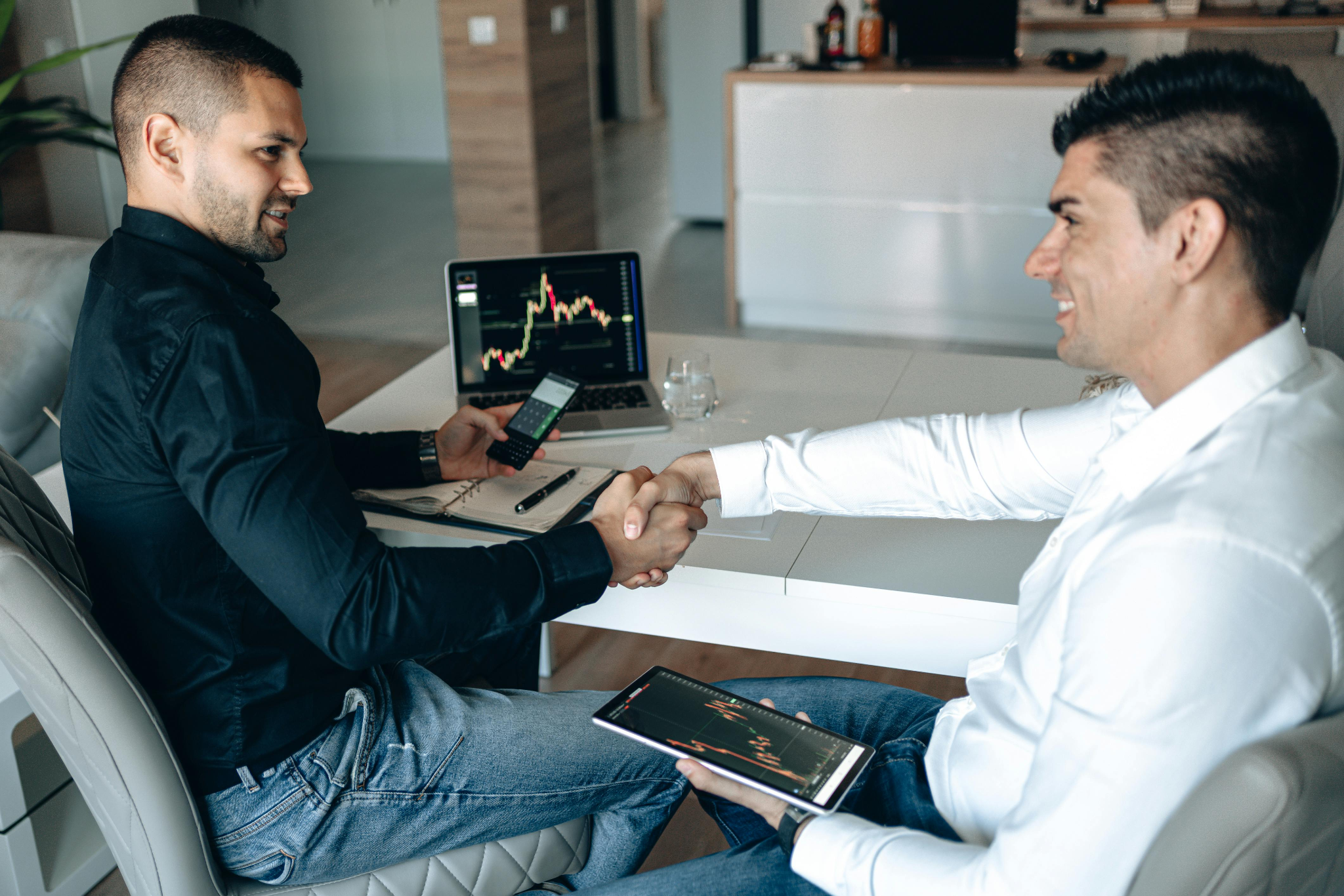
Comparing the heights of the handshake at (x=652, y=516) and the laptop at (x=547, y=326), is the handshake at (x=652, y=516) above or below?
below

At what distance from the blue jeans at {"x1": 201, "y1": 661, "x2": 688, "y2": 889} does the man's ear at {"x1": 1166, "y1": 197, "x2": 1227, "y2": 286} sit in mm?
806

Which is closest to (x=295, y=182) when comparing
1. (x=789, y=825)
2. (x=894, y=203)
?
(x=789, y=825)

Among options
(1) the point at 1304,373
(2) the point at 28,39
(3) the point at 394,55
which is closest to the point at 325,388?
(2) the point at 28,39

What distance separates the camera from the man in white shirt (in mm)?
782

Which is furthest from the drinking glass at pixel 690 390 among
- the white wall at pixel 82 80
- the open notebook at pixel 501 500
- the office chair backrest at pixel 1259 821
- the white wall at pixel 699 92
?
the white wall at pixel 699 92

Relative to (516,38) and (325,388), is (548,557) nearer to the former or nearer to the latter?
(325,388)

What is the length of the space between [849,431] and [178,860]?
2.97 ft

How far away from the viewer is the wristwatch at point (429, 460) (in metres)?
1.59

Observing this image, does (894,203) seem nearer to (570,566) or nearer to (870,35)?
(870,35)

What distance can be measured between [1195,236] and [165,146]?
1.01m

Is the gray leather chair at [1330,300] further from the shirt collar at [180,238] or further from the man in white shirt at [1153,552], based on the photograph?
the shirt collar at [180,238]

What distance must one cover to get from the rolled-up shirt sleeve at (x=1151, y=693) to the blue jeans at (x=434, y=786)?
1.89 ft

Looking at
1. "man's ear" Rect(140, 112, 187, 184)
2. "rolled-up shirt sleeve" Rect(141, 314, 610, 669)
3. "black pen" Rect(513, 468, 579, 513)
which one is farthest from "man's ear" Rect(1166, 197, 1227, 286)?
"man's ear" Rect(140, 112, 187, 184)

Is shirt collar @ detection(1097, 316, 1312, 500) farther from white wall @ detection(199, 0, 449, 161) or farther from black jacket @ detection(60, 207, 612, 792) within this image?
white wall @ detection(199, 0, 449, 161)
